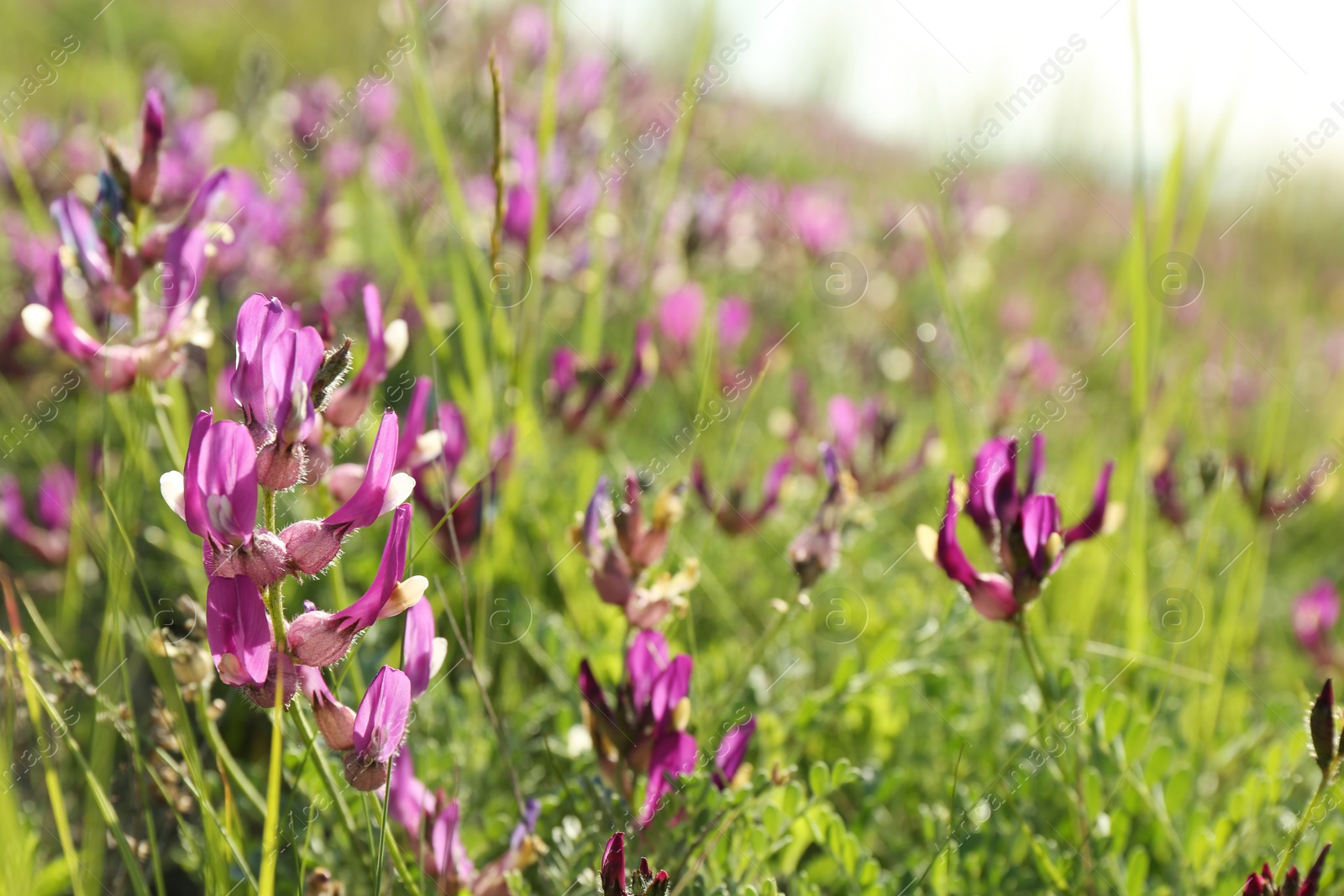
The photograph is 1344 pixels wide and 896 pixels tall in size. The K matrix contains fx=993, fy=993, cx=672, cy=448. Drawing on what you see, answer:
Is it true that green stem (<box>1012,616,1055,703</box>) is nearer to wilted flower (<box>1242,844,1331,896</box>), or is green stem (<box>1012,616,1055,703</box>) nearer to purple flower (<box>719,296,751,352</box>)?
wilted flower (<box>1242,844,1331,896</box>)

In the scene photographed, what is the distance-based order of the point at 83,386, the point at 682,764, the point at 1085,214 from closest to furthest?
the point at 682,764 → the point at 83,386 → the point at 1085,214

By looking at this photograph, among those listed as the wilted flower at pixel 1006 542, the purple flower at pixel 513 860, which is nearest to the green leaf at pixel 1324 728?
the wilted flower at pixel 1006 542

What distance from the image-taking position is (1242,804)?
4.41 ft

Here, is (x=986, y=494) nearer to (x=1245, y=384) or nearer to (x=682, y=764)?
(x=682, y=764)

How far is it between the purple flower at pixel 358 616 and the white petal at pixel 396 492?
0.01 m

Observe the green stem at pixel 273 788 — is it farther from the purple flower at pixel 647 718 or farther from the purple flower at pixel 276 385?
the purple flower at pixel 647 718

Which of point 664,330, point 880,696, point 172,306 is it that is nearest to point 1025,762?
point 880,696

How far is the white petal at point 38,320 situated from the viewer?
3.99 feet

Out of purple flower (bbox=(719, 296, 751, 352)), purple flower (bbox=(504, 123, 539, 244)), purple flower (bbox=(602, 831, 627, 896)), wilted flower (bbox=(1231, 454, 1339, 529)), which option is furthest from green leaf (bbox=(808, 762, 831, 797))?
purple flower (bbox=(719, 296, 751, 352))

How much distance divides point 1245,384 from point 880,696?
11.7 ft

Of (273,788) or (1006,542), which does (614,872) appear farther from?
(1006,542)

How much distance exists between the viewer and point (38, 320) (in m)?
1.24

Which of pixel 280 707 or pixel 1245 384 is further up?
pixel 280 707

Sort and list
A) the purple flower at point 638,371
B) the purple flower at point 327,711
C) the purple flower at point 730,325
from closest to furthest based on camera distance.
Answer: the purple flower at point 327,711, the purple flower at point 638,371, the purple flower at point 730,325
